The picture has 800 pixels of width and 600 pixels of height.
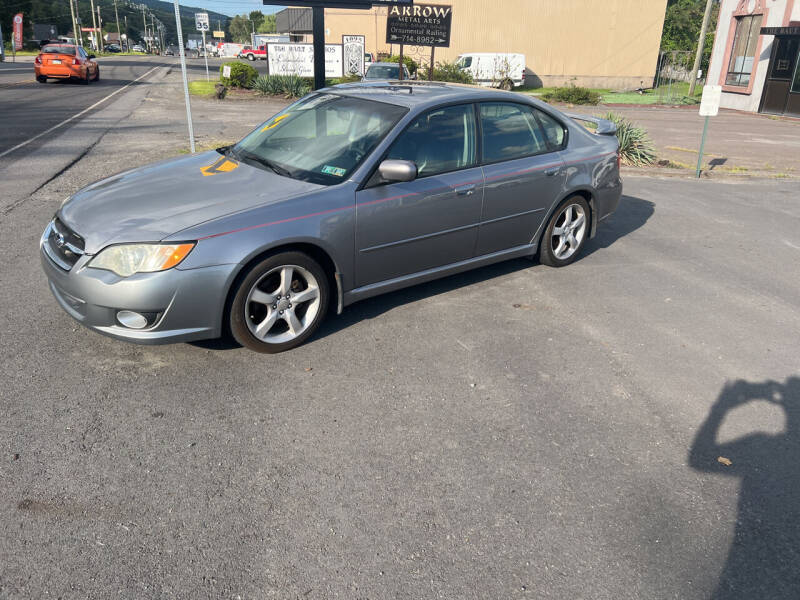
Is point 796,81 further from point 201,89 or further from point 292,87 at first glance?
point 201,89

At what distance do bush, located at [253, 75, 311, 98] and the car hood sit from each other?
20909 millimetres

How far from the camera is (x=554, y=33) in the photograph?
41.7 m

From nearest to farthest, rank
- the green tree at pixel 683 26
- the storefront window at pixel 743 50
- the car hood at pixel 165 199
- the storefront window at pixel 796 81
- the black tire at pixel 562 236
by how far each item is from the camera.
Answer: the car hood at pixel 165 199 < the black tire at pixel 562 236 < the storefront window at pixel 796 81 < the storefront window at pixel 743 50 < the green tree at pixel 683 26

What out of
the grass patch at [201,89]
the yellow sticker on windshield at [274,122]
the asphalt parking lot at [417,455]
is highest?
the yellow sticker on windshield at [274,122]

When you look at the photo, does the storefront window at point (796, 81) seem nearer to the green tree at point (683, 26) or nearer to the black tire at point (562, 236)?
the black tire at point (562, 236)

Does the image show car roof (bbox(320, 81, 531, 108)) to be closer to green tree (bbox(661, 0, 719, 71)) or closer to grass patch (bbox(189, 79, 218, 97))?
grass patch (bbox(189, 79, 218, 97))

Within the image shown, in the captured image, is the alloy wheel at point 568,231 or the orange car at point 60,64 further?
the orange car at point 60,64

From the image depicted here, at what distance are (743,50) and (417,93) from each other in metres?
28.7

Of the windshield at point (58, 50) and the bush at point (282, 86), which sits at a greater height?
the windshield at point (58, 50)

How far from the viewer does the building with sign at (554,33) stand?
41062 mm

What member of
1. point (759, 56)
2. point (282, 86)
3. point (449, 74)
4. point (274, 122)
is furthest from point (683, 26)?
point (274, 122)

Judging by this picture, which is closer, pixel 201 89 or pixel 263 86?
pixel 263 86

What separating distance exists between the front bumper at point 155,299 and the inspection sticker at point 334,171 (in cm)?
109

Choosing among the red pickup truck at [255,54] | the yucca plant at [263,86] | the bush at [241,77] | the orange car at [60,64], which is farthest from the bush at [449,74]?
the red pickup truck at [255,54]
